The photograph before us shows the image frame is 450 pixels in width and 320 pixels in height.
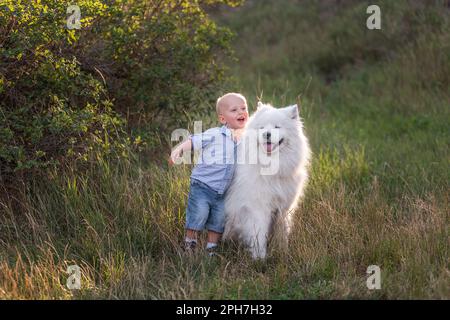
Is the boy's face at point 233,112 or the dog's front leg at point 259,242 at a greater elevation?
the boy's face at point 233,112

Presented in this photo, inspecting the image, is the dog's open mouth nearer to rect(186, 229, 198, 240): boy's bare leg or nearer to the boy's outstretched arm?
the boy's outstretched arm

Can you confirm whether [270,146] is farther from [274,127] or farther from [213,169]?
[213,169]

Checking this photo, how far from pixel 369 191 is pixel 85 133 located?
303 centimetres

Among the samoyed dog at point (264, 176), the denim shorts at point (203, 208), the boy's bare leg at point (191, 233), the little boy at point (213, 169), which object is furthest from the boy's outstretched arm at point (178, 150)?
the boy's bare leg at point (191, 233)

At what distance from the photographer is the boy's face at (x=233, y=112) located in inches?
208

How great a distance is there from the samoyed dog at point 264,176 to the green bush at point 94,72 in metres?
1.31

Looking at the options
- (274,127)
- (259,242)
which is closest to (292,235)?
(259,242)

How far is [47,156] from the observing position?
19.0 ft

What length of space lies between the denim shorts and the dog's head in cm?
62

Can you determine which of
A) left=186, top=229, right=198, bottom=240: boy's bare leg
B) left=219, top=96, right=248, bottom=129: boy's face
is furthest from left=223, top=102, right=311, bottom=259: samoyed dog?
left=186, top=229, right=198, bottom=240: boy's bare leg

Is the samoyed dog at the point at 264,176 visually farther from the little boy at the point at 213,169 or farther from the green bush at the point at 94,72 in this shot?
the green bush at the point at 94,72

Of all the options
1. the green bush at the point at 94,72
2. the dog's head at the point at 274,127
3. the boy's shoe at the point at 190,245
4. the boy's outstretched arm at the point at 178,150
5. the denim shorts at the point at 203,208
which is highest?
the green bush at the point at 94,72

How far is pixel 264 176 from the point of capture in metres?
5.17

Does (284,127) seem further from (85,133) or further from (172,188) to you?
(85,133)
